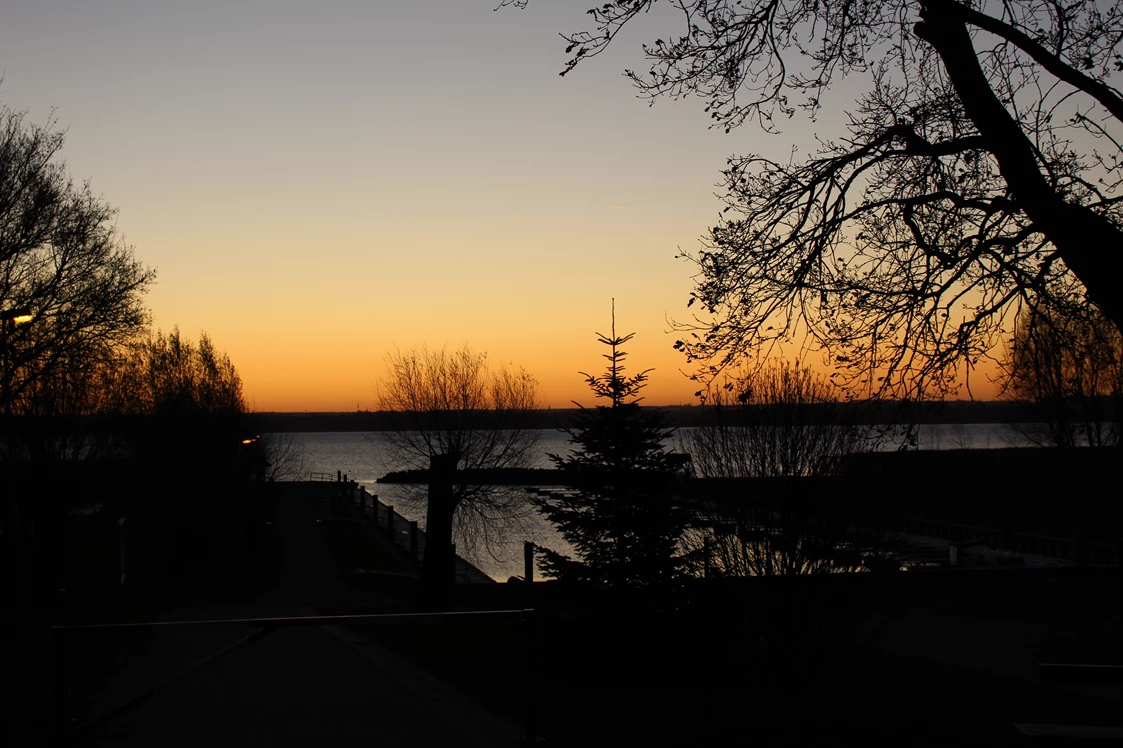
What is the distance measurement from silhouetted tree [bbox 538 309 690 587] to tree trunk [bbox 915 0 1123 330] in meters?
6.01

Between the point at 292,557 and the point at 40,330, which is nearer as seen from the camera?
the point at 40,330

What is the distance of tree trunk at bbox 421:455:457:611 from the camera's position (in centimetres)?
1941

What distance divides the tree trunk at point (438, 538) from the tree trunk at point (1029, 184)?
46.8ft

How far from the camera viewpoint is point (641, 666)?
38.9 ft

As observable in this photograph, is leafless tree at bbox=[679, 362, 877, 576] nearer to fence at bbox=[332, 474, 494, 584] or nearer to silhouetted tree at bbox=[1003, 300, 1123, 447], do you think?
silhouetted tree at bbox=[1003, 300, 1123, 447]

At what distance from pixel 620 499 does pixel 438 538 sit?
8503mm

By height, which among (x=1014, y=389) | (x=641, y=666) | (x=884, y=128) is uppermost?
(x=884, y=128)

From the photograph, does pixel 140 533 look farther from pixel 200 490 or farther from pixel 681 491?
pixel 681 491

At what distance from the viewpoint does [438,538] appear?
1991cm

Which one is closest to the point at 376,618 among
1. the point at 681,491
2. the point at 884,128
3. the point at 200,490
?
the point at 884,128

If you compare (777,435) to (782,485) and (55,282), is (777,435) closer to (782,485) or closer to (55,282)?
(782,485)

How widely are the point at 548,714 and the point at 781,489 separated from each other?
689 cm

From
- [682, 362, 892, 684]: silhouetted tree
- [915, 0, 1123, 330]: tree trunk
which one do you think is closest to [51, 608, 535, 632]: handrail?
[915, 0, 1123, 330]: tree trunk

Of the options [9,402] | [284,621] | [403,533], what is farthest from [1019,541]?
[284,621]
